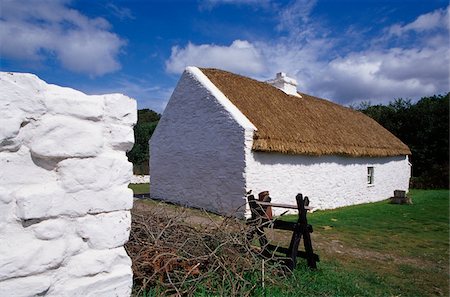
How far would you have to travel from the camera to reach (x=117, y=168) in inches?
87.4

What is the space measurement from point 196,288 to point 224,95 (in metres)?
9.67

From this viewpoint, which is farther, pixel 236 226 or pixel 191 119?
pixel 191 119

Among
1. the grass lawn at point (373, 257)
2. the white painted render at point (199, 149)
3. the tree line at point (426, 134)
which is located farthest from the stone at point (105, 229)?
the tree line at point (426, 134)

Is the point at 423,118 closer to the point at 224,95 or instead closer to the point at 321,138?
the point at 321,138

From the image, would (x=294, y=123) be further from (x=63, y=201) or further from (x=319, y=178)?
(x=63, y=201)

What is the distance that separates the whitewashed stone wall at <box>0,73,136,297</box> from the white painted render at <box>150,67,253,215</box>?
8092 millimetres

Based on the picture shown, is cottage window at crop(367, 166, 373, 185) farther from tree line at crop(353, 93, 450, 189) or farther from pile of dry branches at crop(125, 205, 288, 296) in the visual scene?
pile of dry branches at crop(125, 205, 288, 296)

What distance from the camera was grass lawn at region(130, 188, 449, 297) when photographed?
4.51 metres

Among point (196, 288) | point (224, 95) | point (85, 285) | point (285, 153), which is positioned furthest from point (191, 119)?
point (85, 285)

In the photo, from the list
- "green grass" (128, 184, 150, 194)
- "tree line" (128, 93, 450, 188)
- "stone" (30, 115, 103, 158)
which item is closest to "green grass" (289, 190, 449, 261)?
"stone" (30, 115, 103, 158)

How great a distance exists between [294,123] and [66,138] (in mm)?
12258

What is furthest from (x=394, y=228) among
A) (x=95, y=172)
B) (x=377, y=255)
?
(x=95, y=172)

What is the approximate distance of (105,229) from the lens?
2146 millimetres

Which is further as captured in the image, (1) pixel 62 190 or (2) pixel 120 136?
(2) pixel 120 136
